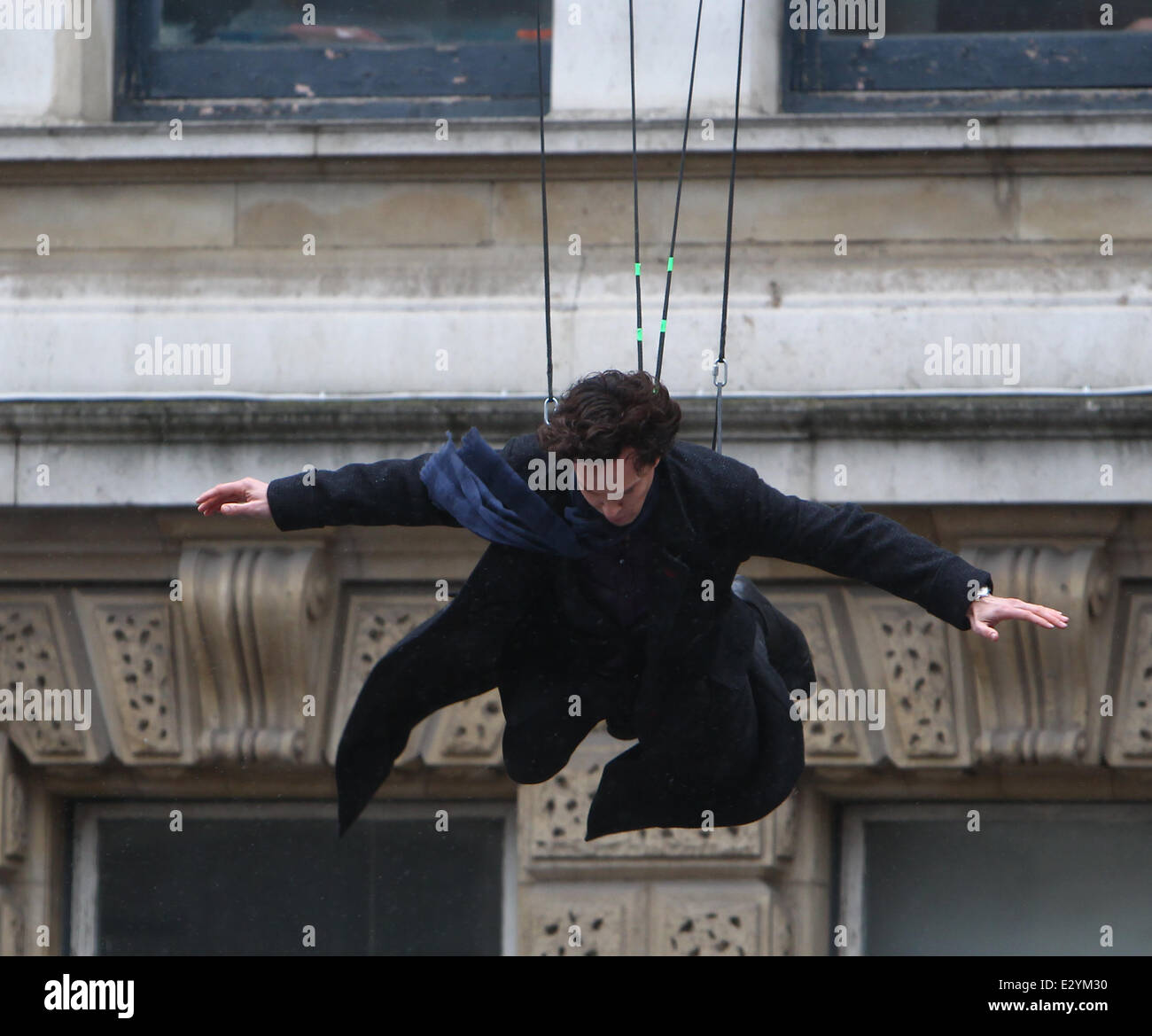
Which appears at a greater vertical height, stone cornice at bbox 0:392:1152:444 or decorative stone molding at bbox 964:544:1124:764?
stone cornice at bbox 0:392:1152:444

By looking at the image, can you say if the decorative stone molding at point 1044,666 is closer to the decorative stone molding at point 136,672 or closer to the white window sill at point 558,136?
the white window sill at point 558,136

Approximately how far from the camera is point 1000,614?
210 inches

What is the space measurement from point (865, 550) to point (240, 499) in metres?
1.27

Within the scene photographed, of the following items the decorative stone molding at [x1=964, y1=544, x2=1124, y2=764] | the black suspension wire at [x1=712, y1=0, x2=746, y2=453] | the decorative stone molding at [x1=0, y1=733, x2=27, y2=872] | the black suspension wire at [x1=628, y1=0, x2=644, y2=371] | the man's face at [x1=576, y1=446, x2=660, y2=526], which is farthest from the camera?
the decorative stone molding at [x1=0, y1=733, x2=27, y2=872]

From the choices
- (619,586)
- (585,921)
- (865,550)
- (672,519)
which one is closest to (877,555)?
(865,550)

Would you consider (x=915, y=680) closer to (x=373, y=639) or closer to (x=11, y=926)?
(x=373, y=639)

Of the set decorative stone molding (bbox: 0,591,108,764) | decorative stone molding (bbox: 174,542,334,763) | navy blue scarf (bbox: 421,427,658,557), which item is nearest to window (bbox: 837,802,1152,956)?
decorative stone molding (bbox: 174,542,334,763)

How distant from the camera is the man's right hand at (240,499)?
17.8ft

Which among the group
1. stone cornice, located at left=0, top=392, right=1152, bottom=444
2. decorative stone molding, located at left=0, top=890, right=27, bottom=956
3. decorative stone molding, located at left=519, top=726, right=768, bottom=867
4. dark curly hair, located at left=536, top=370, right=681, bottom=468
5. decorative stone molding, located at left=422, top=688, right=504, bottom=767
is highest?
stone cornice, located at left=0, top=392, right=1152, bottom=444

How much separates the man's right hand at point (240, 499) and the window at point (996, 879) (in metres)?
3.31

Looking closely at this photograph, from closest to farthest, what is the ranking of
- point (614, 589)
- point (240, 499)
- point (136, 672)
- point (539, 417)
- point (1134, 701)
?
point (240, 499) → point (614, 589) → point (539, 417) → point (1134, 701) → point (136, 672)

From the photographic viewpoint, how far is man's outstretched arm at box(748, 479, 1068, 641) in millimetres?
5395

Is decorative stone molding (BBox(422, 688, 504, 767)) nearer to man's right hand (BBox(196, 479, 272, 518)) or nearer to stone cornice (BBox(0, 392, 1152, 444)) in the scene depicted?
stone cornice (BBox(0, 392, 1152, 444))

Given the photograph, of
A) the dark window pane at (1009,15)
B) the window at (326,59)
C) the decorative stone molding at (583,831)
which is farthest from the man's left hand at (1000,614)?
the window at (326,59)
